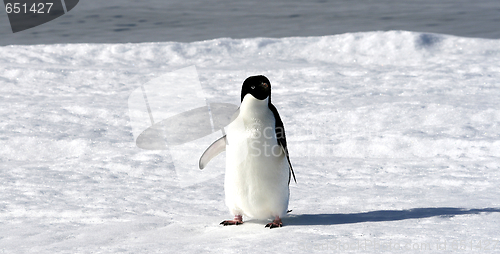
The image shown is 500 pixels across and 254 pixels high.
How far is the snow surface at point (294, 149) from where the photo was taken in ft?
9.18

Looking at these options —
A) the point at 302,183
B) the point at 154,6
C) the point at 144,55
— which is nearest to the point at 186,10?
the point at 154,6

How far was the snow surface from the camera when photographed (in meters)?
2.80

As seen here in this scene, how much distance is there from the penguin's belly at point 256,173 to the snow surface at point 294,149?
0.12 meters

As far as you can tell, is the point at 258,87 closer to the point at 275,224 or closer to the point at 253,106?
the point at 253,106

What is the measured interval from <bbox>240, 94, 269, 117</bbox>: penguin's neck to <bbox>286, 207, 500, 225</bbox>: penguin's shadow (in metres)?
0.60

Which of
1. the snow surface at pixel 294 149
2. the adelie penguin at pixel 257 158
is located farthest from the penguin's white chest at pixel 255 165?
the snow surface at pixel 294 149

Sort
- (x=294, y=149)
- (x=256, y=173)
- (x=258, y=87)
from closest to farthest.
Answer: (x=258, y=87) → (x=256, y=173) → (x=294, y=149)

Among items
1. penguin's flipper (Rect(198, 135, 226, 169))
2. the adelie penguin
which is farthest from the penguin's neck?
penguin's flipper (Rect(198, 135, 226, 169))

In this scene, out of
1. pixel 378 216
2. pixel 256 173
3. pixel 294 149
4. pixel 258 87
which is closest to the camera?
pixel 258 87

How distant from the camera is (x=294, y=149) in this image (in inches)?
191

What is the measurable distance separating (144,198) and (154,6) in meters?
14.8

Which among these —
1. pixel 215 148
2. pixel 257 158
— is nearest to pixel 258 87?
pixel 257 158

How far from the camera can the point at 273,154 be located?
2910 millimetres

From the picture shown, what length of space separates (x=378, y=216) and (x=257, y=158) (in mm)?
733
